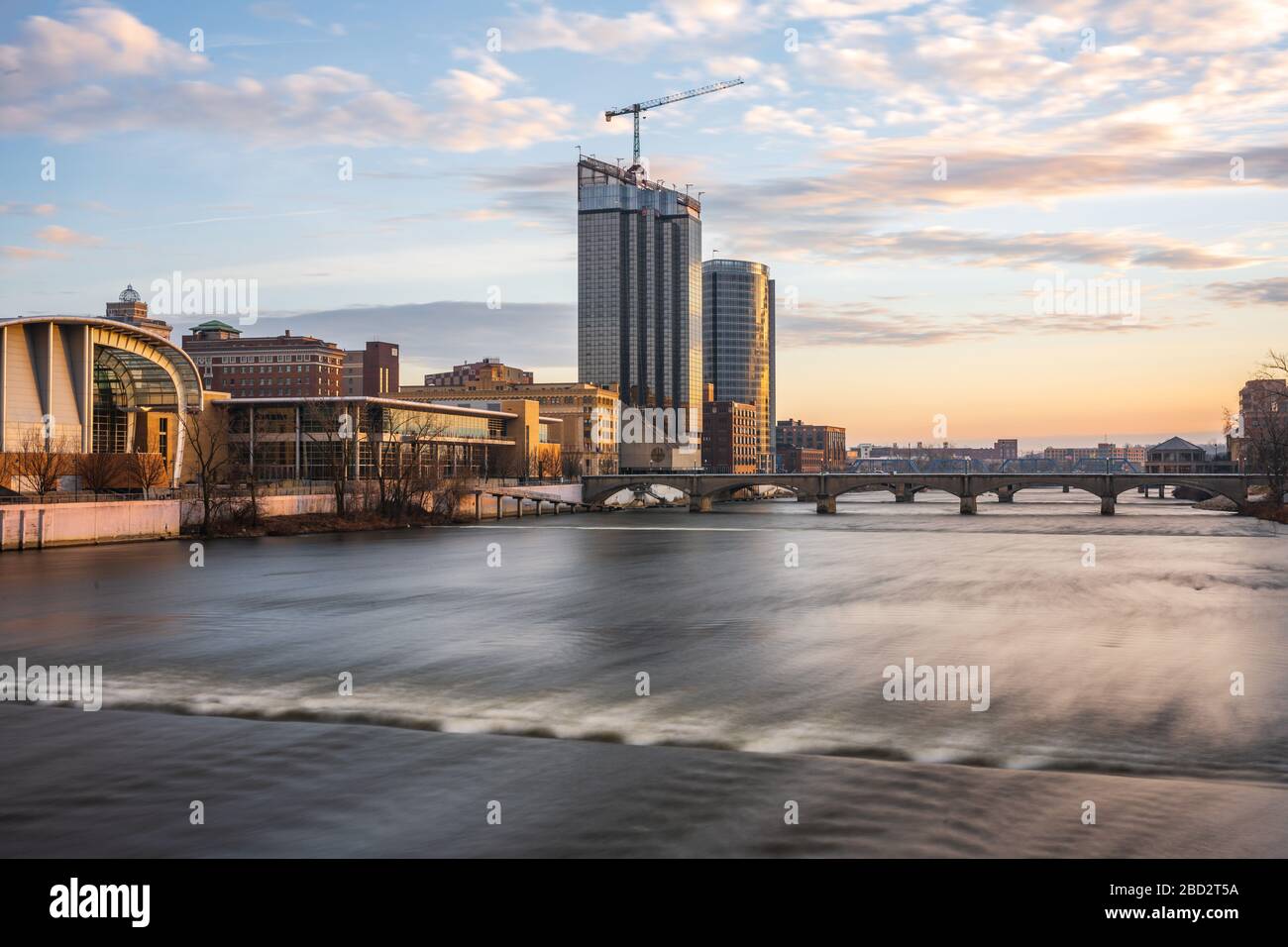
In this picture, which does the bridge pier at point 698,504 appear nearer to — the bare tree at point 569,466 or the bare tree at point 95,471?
the bare tree at point 569,466

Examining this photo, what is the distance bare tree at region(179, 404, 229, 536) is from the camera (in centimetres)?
8294

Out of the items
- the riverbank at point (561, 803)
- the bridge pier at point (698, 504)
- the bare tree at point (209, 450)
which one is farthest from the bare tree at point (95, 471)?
the riverbank at point (561, 803)

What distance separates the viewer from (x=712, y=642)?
113 ft

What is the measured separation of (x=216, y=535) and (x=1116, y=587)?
61.0 m

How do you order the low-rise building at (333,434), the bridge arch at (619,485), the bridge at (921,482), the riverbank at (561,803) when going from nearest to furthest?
the riverbank at (561,803)
the bridge at (921,482)
the low-rise building at (333,434)
the bridge arch at (619,485)

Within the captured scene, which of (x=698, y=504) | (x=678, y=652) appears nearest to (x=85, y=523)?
(x=678, y=652)

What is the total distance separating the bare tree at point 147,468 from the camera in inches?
4003

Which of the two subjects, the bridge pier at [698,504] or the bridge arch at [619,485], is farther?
the bridge pier at [698,504]

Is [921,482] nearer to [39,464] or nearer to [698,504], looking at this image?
[698,504]

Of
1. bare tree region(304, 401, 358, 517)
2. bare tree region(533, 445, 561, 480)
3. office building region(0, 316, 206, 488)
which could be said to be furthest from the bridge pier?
office building region(0, 316, 206, 488)

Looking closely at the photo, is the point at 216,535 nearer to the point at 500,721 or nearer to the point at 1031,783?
the point at 500,721

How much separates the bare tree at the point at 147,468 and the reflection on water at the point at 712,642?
31522 millimetres

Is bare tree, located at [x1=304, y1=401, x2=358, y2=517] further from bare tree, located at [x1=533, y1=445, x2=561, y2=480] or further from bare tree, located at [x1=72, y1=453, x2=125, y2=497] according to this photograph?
Result: bare tree, located at [x1=533, y1=445, x2=561, y2=480]
